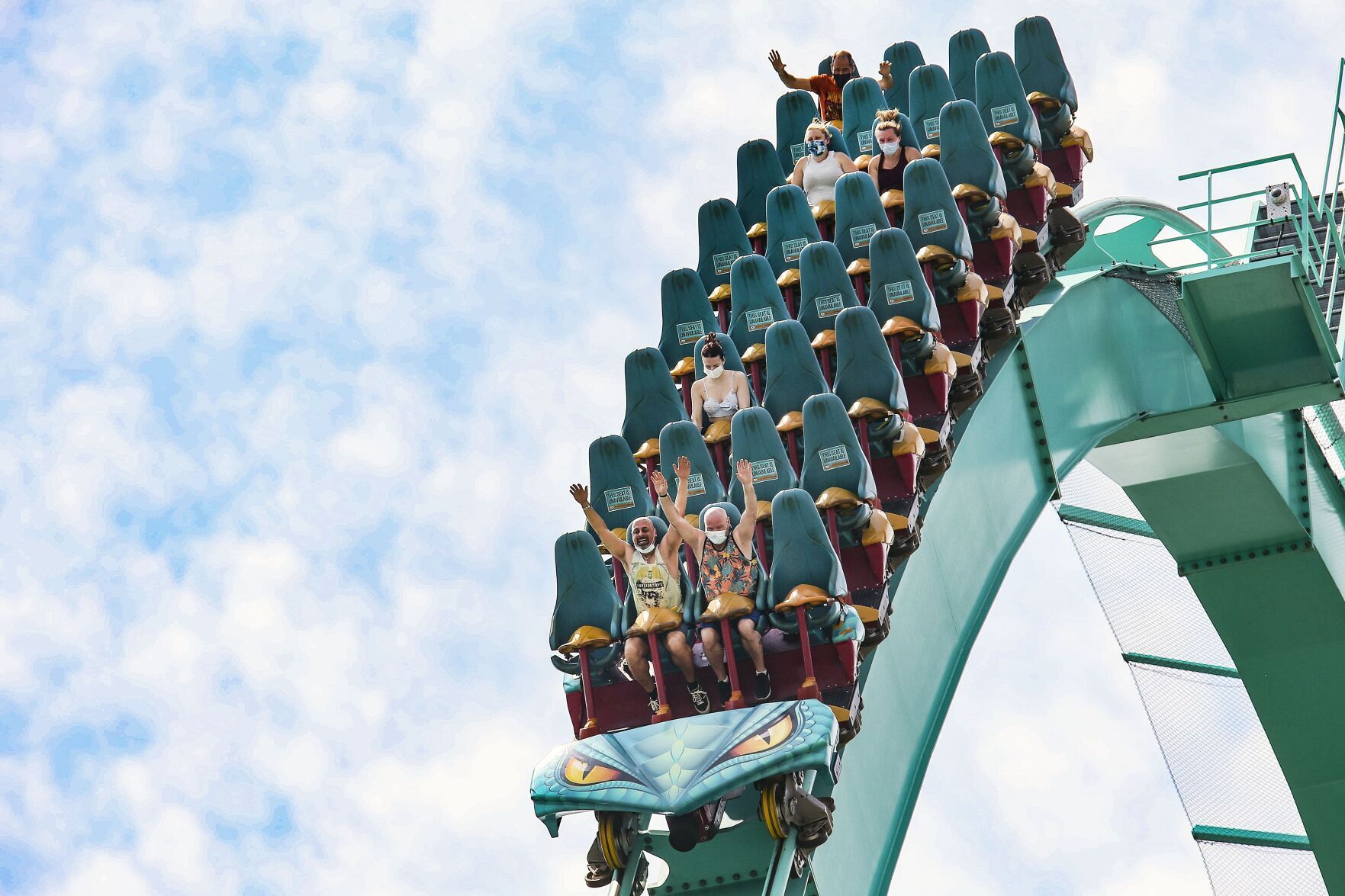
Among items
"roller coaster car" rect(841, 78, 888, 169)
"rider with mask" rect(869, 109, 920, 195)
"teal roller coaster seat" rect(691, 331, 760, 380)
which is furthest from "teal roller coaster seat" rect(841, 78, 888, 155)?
"teal roller coaster seat" rect(691, 331, 760, 380)

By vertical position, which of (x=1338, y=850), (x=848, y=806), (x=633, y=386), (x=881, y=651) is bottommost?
(x=1338, y=850)

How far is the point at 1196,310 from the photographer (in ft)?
36.5

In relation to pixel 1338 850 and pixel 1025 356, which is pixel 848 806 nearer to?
pixel 1025 356

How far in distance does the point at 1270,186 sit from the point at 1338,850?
482 cm

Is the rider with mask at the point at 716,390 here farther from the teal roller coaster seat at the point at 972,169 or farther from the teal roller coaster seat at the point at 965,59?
the teal roller coaster seat at the point at 965,59

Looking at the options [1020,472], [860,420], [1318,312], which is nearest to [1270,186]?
[1318,312]

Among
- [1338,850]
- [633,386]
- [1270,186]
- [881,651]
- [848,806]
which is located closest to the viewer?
[848,806]

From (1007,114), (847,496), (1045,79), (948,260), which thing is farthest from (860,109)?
(847,496)

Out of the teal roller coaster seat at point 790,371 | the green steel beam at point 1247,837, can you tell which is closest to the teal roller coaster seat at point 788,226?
the teal roller coaster seat at point 790,371

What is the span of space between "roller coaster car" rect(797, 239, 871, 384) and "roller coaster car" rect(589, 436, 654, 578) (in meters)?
1.26

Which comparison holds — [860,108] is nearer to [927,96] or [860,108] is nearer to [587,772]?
[927,96]

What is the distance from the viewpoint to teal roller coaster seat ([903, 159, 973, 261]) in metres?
9.26

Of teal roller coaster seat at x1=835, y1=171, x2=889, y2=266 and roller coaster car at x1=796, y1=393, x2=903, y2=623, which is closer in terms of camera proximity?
roller coaster car at x1=796, y1=393, x2=903, y2=623

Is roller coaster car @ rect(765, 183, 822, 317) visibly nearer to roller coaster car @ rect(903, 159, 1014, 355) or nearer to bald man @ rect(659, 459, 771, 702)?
roller coaster car @ rect(903, 159, 1014, 355)
